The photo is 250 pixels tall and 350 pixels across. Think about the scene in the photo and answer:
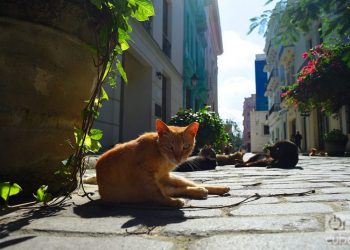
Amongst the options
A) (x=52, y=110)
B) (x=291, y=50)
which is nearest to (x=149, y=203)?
(x=52, y=110)

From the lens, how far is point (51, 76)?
91.9 inches

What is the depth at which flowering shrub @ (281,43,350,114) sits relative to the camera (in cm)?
1177

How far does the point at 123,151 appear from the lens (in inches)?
98.2

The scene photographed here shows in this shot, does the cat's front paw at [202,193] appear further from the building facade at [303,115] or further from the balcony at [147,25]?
the building facade at [303,115]

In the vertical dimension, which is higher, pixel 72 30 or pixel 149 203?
pixel 72 30

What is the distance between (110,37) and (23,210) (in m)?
1.28

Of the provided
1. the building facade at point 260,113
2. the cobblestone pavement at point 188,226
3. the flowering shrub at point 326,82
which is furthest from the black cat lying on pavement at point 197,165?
the building facade at point 260,113

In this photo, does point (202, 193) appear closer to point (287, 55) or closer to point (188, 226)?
point (188, 226)

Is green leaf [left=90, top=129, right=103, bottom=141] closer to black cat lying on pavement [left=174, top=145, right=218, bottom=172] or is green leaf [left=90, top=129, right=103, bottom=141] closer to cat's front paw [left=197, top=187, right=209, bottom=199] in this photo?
cat's front paw [left=197, top=187, right=209, bottom=199]

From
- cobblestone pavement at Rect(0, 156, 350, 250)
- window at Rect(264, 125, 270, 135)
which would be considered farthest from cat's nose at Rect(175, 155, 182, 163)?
window at Rect(264, 125, 270, 135)

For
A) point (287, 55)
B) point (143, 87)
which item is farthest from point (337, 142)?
point (287, 55)

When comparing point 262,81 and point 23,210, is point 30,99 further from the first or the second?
point 262,81

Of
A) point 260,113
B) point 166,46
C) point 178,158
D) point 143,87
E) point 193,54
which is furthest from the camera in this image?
point 260,113

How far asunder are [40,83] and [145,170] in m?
0.94
